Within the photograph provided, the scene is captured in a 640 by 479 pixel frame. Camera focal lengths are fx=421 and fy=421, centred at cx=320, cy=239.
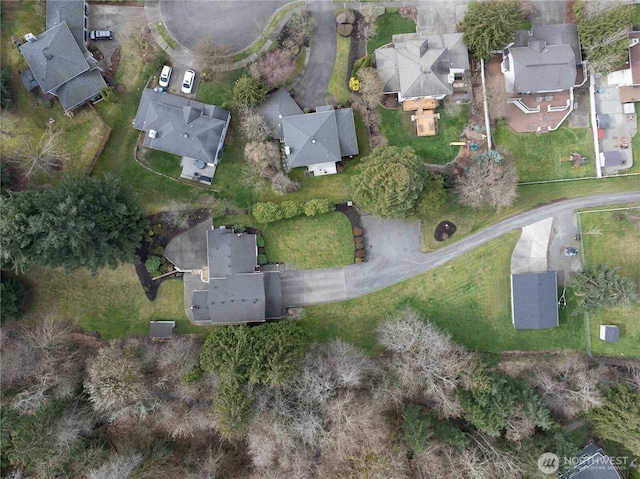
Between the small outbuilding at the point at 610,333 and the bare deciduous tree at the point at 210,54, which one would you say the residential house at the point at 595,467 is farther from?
the bare deciduous tree at the point at 210,54

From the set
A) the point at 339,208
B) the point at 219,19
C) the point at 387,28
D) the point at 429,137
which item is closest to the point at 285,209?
the point at 339,208

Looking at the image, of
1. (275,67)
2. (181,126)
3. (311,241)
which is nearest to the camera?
(181,126)

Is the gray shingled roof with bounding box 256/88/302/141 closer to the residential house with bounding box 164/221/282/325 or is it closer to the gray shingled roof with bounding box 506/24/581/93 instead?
the residential house with bounding box 164/221/282/325

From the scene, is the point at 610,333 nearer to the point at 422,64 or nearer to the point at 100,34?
the point at 422,64

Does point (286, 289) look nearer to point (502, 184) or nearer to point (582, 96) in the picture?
point (502, 184)

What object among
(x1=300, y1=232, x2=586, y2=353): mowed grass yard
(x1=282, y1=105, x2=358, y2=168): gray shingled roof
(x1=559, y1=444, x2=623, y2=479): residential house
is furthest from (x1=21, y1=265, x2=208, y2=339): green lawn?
(x1=559, y1=444, x2=623, y2=479): residential house

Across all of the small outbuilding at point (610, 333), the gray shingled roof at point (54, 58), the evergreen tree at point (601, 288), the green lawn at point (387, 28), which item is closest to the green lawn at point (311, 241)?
the green lawn at point (387, 28)
